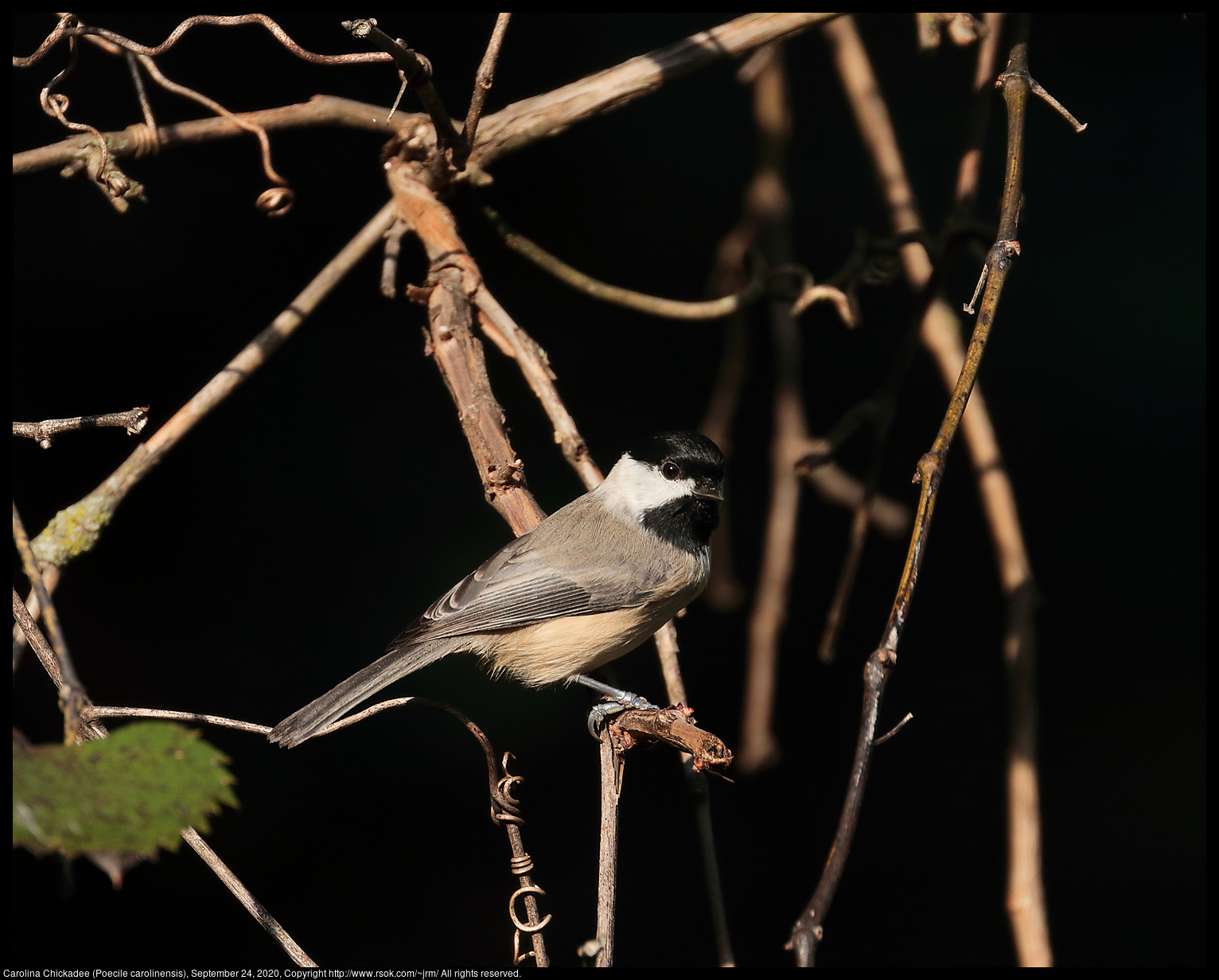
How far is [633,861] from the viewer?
2443mm

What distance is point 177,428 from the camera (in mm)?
1450

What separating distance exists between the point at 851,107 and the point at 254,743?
1989 millimetres

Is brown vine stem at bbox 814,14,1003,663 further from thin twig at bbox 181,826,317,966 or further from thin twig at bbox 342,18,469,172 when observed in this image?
thin twig at bbox 181,826,317,966

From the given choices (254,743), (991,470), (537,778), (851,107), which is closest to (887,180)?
(851,107)

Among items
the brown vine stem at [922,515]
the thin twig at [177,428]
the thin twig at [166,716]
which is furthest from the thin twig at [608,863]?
the thin twig at [177,428]

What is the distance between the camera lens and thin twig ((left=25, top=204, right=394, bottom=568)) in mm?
1354

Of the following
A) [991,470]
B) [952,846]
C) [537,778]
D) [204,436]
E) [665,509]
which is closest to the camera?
[991,470]

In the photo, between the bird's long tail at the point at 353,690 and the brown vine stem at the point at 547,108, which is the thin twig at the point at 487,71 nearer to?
the brown vine stem at the point at 547,108

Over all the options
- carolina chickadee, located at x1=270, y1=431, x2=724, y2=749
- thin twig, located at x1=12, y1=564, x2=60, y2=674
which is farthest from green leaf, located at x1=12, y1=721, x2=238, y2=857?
carolina chickadee, located at x1=270, y1=431, x2=724, y2=749

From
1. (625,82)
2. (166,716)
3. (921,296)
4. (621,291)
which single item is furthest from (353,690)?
(921,296)

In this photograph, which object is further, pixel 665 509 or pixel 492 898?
pixel 492 898

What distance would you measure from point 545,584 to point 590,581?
93mm

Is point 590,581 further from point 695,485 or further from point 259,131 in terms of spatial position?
point 259,131

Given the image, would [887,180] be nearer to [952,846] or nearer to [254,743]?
[952,846]
